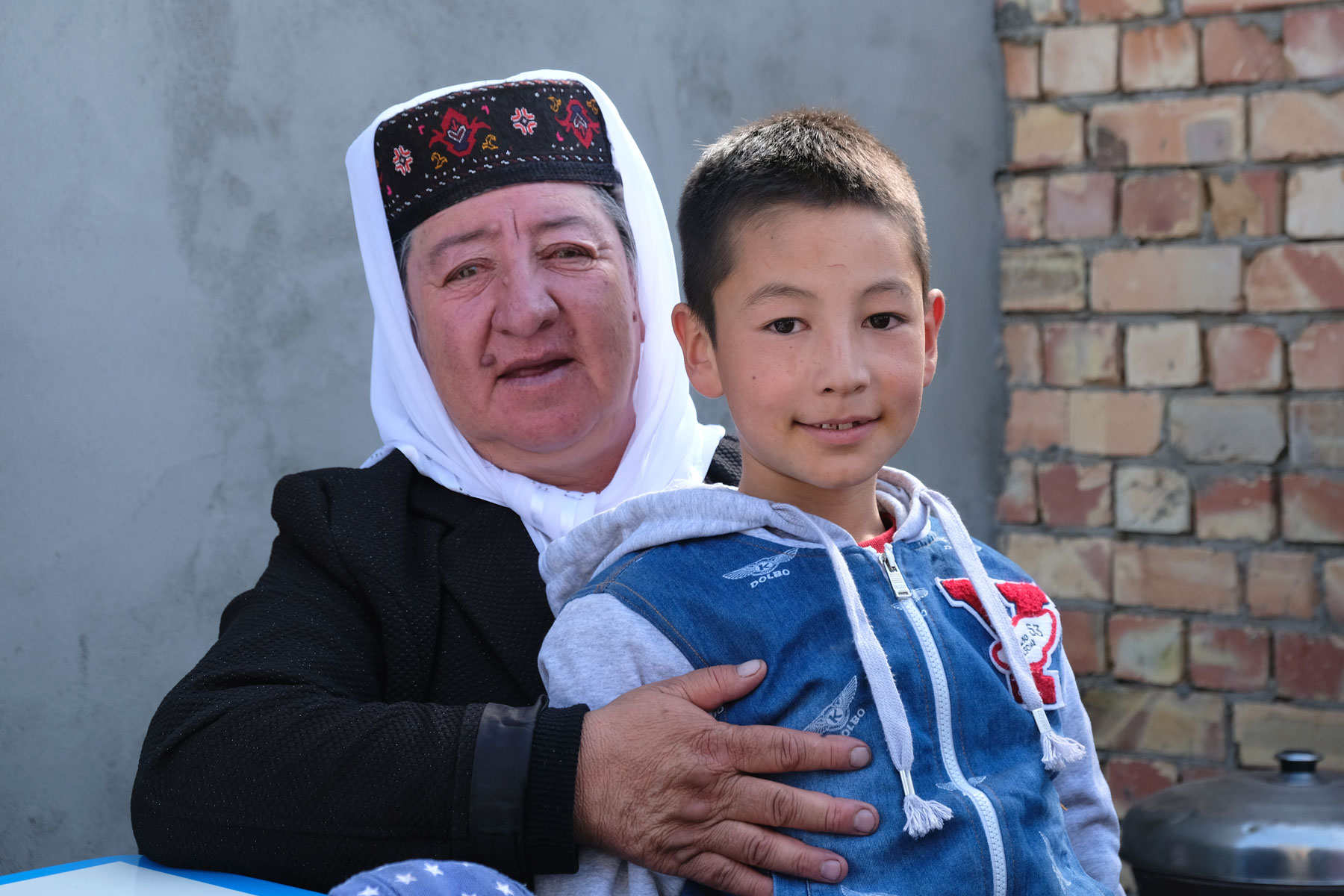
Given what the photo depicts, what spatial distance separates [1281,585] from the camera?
10.8 feet

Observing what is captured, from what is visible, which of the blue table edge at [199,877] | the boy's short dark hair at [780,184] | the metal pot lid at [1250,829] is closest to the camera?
the blue table edge at [199,877]

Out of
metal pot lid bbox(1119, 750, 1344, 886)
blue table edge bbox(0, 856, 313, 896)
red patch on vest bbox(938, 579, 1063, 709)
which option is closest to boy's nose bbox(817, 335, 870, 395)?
red patch on vest bbox(938, 579, 1063, 709)

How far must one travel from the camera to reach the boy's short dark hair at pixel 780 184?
146 centimetres

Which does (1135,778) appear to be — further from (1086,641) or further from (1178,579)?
(1178,579)

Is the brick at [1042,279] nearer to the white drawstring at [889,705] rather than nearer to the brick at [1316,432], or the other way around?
the brick at [1316,432]

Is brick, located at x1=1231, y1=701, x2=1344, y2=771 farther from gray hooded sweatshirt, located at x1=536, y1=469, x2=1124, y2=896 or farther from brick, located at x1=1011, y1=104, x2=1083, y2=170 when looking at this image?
gray hooded sweatshirt, located at x1=536, y1=469, x2=1124, y2=896

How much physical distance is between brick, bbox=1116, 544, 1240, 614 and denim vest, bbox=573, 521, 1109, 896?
6.74ft

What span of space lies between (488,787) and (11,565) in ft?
3.05

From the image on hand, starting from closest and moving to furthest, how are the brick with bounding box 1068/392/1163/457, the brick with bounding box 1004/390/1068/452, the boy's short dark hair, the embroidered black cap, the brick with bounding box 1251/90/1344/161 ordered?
the boy's short dark hair < the embroidered black cap < the brick with bounding box 1251/90/1344/161 < the brick with bounding box 1068/392/1163/457 < the brick with bounding box 1004/390/1068/452

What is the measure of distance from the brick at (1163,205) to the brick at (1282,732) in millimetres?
1246

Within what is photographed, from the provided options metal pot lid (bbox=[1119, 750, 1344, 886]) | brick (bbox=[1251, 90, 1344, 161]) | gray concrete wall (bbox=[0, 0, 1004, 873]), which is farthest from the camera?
brick (bbox=[1251, 90, 1344, 161])

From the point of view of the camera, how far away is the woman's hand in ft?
4.49

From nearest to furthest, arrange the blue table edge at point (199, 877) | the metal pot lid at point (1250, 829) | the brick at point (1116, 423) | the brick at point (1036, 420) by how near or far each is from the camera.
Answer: the blue table edge at point (199, 877) < the metal pot lid at point (1250, 829) < the brick at point (1116, 423) < the brick at point (1036, 420)

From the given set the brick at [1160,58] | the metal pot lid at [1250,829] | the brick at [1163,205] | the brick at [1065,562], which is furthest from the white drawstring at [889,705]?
the brick at [1160,58]
